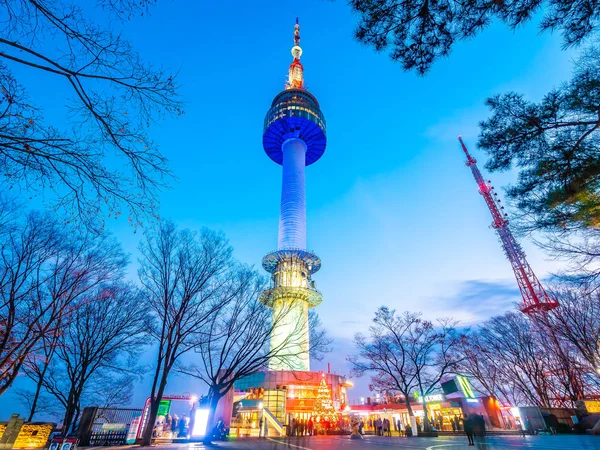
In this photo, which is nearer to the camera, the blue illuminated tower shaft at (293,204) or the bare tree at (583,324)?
the bare tree at (583,324)

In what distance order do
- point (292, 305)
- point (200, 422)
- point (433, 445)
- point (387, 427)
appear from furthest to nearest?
point (292, 305) < point (387, 427) < point (200, 422) < point (433, 445)

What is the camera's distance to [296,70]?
235 feet

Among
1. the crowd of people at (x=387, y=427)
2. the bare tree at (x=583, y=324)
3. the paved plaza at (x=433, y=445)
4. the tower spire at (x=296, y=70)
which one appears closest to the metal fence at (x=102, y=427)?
the paved plaza at (x=433, y=445)

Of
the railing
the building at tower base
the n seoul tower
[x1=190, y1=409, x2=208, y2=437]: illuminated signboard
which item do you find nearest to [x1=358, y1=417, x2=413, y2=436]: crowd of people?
the building at tower base

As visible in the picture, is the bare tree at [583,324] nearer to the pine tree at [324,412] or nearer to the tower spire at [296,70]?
the pine tree at [324,412]

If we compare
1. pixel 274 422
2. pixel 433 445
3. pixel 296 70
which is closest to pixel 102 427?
pixel 274 422

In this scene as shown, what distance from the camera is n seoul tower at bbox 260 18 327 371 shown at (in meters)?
44.0

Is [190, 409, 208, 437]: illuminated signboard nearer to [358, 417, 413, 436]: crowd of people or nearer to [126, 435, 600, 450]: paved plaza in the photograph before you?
[126, 435, 600, 450]: paved plaza

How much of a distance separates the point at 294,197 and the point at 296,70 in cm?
3771

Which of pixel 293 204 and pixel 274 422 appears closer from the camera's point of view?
pixel 274 422

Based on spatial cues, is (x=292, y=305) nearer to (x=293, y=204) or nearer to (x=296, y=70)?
(x=293, y=204)

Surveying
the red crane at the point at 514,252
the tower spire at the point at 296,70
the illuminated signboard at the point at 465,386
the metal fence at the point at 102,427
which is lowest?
the metal fence at the point at 102,427

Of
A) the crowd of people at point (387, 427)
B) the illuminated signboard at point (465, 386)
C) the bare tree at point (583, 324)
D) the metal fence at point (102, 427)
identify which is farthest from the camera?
the illuminated signboard at point (465, 386)

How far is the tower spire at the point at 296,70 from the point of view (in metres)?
70.1
